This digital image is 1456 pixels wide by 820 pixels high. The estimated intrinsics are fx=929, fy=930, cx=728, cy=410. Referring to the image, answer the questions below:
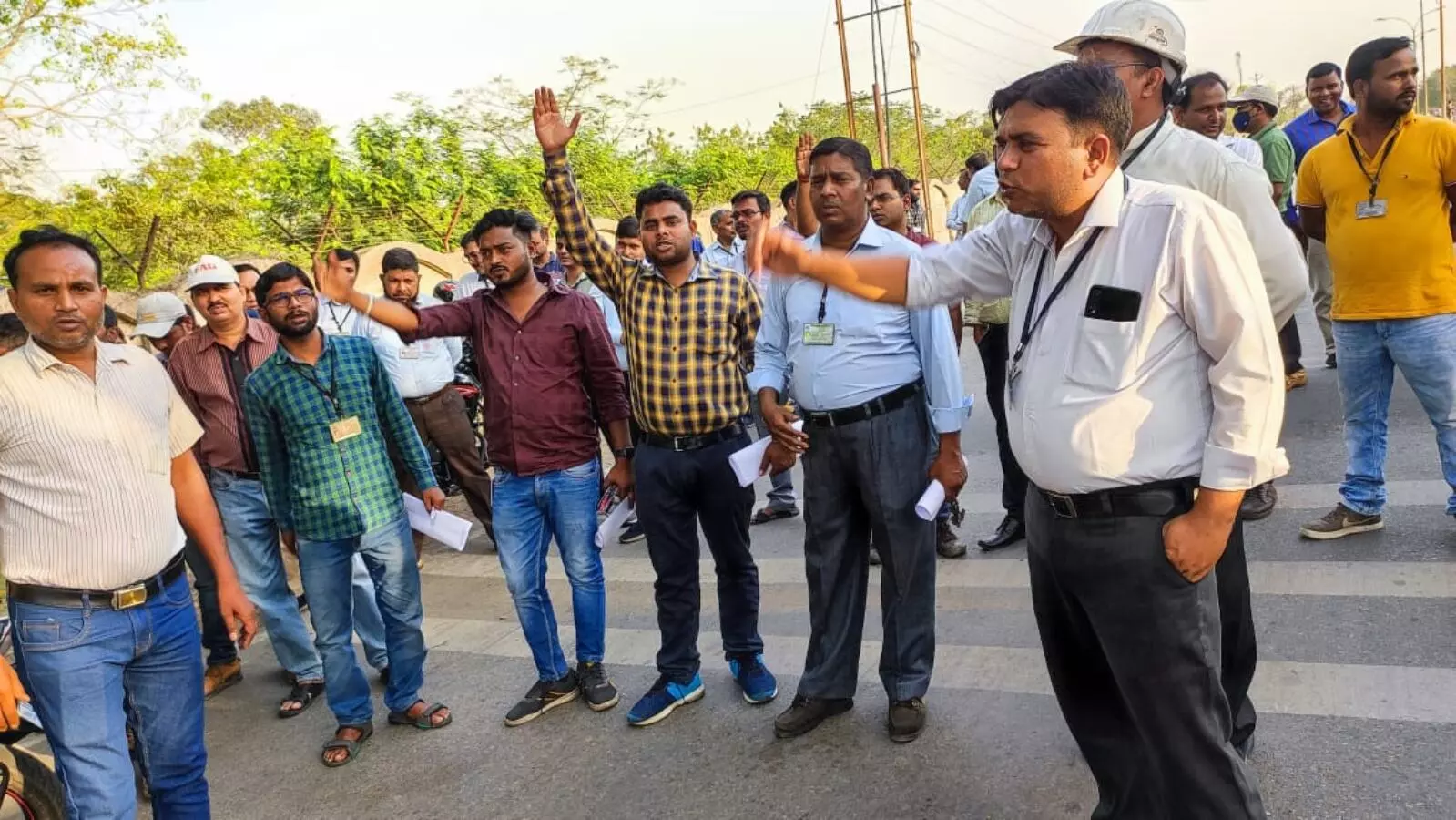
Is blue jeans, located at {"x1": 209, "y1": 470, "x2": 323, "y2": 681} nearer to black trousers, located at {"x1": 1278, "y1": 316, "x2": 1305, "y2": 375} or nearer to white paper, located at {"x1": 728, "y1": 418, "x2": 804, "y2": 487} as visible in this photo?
white paper, located at {"x1": 728, "y1": 418, "x2": 804, "y2": 487}

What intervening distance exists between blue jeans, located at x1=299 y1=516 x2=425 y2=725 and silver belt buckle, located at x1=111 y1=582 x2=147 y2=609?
102 centimetres

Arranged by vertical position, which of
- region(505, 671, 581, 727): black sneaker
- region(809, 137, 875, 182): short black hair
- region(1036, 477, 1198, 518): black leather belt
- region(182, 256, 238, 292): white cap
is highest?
region(809, 137, 875, 182): short black hair

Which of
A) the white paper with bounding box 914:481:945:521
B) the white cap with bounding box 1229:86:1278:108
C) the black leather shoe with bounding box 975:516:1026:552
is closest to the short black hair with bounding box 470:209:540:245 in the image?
the white paper with bounding box 914:481:945:521

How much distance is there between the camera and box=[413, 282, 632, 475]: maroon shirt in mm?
3768

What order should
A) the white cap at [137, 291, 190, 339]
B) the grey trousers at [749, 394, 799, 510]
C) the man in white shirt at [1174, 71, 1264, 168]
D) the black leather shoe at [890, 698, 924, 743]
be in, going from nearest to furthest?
the black leather shoe at [890, 698, 924, 743] → the man in white shirt at [1174, 71, 1264, 168] → the white cap at [137, 291, 190, 339] → the grey trousers at [749, 394, 799, 510]

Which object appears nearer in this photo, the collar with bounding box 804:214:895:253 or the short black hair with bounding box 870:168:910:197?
the collar with bounding box 804:214:895:253

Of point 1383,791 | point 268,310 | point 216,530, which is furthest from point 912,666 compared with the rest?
point 268,310

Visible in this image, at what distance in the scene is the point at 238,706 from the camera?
4.41 meters

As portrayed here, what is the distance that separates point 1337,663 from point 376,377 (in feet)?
12.4

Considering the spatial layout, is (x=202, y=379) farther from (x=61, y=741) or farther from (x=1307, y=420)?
(x=1307, y=420)

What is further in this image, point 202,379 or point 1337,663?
point 202,379

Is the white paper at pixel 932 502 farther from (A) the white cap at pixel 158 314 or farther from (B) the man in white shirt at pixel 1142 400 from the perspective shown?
(A) the white cap at pixel 158 314

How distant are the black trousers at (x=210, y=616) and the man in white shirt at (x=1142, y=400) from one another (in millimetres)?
4105

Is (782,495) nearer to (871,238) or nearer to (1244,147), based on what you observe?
(871,238)
